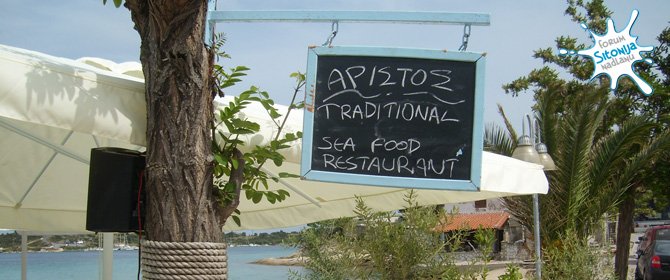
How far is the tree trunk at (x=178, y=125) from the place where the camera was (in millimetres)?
2422

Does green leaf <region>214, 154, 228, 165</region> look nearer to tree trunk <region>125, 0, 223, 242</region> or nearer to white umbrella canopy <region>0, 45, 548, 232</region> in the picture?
tree trunk <region>125, 0, 223, 242</region>

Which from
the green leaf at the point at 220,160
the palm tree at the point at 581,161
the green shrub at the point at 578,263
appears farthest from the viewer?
the palm tree at the point at 581,161

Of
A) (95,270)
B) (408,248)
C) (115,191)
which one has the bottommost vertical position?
(95,270)

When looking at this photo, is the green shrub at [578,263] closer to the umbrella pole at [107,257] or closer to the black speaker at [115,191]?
the umbrella pole at [107,257]

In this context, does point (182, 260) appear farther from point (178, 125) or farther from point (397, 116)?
point (397, 116)

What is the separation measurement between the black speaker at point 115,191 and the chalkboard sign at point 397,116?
2.09 ft

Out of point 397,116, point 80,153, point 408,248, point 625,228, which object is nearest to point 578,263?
point 408,248

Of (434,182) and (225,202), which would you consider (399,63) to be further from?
(225,202)

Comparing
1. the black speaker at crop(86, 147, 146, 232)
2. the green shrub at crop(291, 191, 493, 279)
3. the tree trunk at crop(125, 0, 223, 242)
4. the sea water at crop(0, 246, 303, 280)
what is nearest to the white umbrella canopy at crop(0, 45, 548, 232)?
the black speaker at crop(86, 147, 146, 232)

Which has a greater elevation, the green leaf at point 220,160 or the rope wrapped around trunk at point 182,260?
the green leaf at point 220,160

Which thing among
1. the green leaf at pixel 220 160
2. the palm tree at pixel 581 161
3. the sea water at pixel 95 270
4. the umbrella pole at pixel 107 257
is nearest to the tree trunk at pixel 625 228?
the palm tree at pixel 581 161

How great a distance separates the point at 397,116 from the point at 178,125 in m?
0.80

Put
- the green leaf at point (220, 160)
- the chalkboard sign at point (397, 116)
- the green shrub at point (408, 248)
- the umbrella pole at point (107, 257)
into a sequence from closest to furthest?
the green leaf at point (220, 160)
the chalkboard sign at point (397, 116)
the green shrub at point (408, 248)
the umbrella pole at point (107, 257)

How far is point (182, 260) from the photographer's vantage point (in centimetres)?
237
